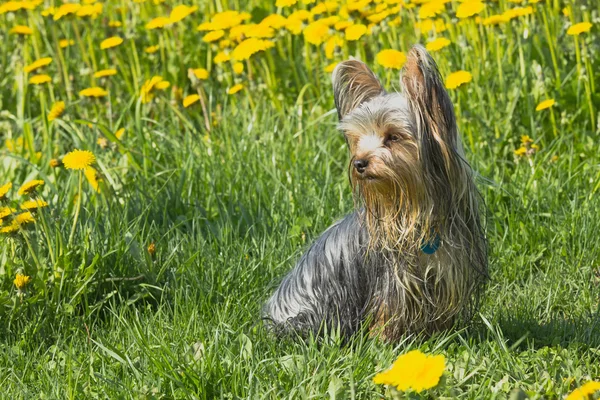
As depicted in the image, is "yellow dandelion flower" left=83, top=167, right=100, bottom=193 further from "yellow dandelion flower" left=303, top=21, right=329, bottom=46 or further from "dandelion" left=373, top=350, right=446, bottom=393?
"dandelion" left=373, top=350, right=446, bottom=393

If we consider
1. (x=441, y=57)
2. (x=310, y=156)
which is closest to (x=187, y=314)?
(x=310, y=156)

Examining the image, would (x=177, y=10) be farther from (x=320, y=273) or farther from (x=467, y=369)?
(x=467, y=369)

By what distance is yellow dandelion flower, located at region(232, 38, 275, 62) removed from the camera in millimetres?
5586

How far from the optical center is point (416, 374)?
247 cm

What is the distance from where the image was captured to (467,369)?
11.2 feet

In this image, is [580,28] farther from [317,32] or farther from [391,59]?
[317,32]

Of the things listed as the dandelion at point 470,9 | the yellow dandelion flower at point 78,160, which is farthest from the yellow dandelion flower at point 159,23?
the yellow dandelion flower at point 78,160

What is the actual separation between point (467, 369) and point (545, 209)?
168cm

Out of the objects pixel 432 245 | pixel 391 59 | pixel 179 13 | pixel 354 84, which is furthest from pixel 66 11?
pixel 432 245

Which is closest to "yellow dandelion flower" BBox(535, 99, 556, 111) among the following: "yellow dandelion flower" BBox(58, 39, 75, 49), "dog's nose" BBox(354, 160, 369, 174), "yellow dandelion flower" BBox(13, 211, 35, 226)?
"dog's nose" BBox(354, 160, 369, 174)

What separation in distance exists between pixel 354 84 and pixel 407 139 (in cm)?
40

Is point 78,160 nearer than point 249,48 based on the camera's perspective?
Yes

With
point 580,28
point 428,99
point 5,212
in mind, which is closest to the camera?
point 428,99

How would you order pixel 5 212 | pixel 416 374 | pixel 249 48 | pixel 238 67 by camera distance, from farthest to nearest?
pixel 238 67, pixel 249 48, pixel 5 212, pixel 416 374
